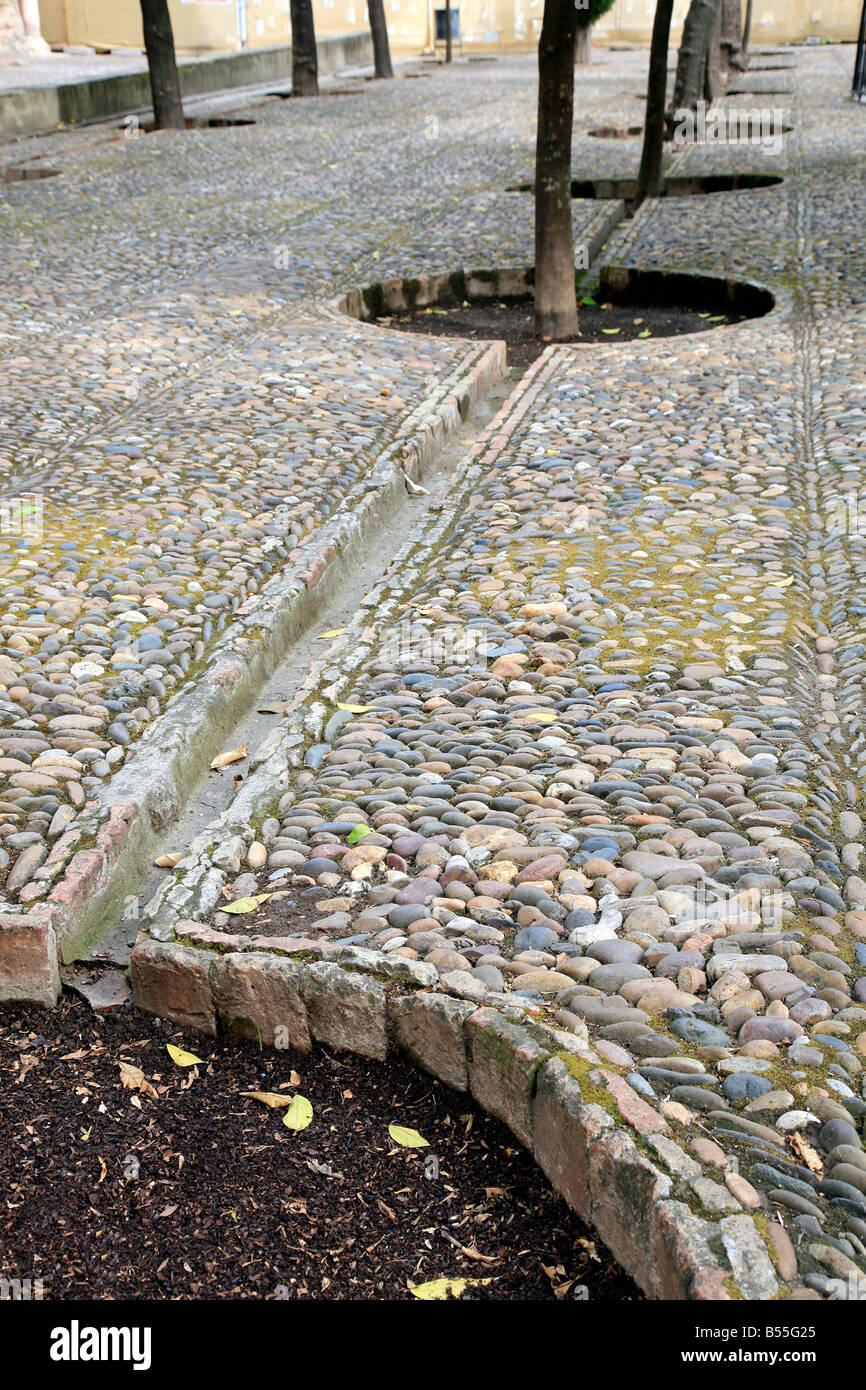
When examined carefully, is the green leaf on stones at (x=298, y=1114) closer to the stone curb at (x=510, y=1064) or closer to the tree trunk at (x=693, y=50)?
the stone curb at (x=510, y=1064)

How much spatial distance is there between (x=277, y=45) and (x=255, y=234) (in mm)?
18414

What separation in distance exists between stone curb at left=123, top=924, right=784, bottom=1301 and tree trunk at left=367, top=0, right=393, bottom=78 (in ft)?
83.2

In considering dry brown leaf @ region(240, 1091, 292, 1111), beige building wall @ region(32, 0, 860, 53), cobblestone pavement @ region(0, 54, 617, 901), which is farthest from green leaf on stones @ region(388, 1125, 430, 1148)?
beige building wall @ region(32, 0, 860, 53)

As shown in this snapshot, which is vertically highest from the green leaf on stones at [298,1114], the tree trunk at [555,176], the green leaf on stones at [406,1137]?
the tree trunk at [555,176]

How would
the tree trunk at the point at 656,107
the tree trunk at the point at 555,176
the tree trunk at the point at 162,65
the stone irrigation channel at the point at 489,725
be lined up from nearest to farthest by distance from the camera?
the stone irrigation channel at the point at 489,725
the tree trunk at the point at 555,176
the tree trunk at the point at 656,107
the tree trunk at the point at 162,65

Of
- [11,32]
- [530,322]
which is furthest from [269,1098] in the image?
[11,32]

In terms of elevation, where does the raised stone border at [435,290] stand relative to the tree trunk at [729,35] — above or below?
below

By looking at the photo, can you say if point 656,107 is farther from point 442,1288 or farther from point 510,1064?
point 442,1288

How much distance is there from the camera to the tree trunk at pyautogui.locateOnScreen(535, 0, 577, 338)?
790 centimetres

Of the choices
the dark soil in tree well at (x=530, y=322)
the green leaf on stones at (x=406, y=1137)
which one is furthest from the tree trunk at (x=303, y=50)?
the green leaf on stones at (x=406, y=1137)

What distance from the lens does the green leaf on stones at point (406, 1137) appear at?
2840 millimetres

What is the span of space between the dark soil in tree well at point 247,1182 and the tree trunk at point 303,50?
21.2 metres

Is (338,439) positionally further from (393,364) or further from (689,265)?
(689,265)

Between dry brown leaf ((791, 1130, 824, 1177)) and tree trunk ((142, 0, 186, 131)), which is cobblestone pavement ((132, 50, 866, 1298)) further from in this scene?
tree trunk ((142, 0, 186, 131))
